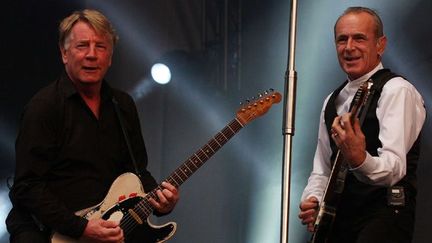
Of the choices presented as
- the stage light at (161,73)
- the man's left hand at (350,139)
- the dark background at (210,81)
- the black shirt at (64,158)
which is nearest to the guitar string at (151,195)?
the black shirt at (64,158)

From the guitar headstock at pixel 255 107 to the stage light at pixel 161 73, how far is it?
3.27 ft

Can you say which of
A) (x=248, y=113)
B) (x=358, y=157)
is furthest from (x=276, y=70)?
(x=358, y=157)

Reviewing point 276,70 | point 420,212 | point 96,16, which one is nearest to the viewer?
point 96,16

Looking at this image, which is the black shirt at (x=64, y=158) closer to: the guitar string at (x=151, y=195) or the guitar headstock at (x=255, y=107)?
the guitar string at (x=151, y=195)

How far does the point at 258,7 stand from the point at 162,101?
691 mm

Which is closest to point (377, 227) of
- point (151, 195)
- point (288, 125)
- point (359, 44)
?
point (288, 125)

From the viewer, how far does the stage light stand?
4.22 m

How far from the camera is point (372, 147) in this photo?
2977 millimetres

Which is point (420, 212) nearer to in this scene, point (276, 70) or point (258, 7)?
point (276, 70)

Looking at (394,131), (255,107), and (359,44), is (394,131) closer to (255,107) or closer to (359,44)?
(359,44)

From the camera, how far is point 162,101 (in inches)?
166

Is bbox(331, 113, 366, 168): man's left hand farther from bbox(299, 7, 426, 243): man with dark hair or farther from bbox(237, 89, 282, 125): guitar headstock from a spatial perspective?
bbox(237, 89, 282, 125): guitar headstock

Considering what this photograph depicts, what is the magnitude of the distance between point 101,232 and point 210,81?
1397mm

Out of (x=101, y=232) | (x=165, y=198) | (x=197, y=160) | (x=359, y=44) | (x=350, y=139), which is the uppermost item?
(x=359, y=44)
